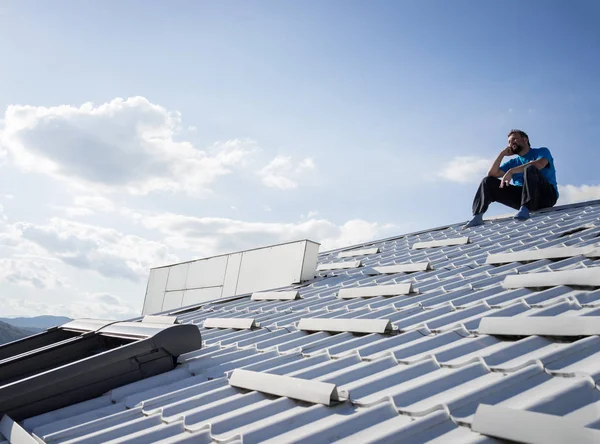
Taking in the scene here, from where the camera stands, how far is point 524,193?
7855 millimetres

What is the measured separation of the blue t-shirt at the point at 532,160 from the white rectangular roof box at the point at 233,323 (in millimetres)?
5312

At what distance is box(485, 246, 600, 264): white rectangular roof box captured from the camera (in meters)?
4.22

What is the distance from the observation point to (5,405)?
2881 millimetres

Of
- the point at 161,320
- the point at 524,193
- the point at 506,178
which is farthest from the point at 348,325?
the point at 524,193

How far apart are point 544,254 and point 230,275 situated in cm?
483

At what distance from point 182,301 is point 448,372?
741cm

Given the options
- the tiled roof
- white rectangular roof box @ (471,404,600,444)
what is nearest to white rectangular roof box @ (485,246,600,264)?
the tiled roof

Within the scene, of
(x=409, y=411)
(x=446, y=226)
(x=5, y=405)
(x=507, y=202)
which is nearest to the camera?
(x=409, y=411)

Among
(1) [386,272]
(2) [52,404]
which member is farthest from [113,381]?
(1) [386,272]

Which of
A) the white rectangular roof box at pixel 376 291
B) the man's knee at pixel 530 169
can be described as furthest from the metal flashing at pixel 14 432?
the man's knee at pixel 530 169

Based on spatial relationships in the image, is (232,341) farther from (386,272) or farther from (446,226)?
(446,226)

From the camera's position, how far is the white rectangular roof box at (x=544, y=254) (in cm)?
422

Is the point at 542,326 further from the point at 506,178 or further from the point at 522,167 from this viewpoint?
the point at 522,167

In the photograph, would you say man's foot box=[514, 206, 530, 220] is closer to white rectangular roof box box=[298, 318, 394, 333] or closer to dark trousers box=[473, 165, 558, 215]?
dark trousers box=[473, 165, 558, 215]
